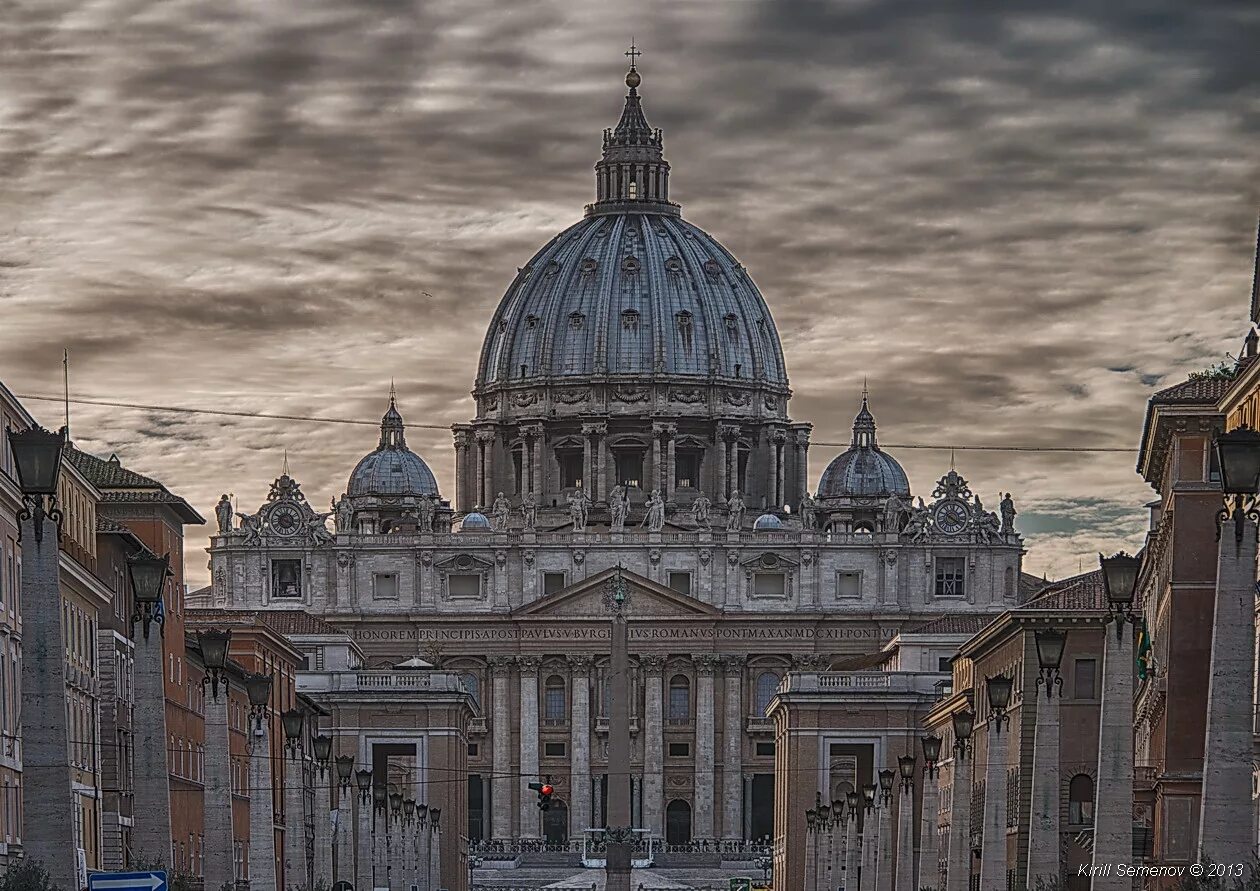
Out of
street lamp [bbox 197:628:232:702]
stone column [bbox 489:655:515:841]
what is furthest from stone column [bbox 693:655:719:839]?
street lamp [bbox 197:628:232:702]

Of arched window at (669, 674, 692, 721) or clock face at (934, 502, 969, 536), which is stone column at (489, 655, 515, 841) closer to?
arched window at (669, 674, 692, 721)

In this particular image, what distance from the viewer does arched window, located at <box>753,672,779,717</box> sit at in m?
186

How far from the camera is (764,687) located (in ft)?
612

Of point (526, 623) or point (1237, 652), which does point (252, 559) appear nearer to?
point (526, 623)

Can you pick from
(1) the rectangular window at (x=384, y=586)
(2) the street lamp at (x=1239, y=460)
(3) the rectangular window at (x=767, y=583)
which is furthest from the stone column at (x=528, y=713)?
(2) the street lamp at (x=1239, y=460)

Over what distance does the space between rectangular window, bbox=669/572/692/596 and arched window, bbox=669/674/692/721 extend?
4.64 meters

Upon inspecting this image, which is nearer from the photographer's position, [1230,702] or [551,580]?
[1230,702]

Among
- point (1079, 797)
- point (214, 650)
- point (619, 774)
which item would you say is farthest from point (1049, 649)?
point (619, 774)

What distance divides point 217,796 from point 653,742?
136 metres

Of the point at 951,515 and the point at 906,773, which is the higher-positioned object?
the point at 951,515

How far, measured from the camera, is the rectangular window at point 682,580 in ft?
618

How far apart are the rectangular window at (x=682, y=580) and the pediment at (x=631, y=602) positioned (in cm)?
416

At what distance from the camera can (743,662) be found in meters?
186

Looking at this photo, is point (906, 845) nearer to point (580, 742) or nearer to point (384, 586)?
point (580, 742)
